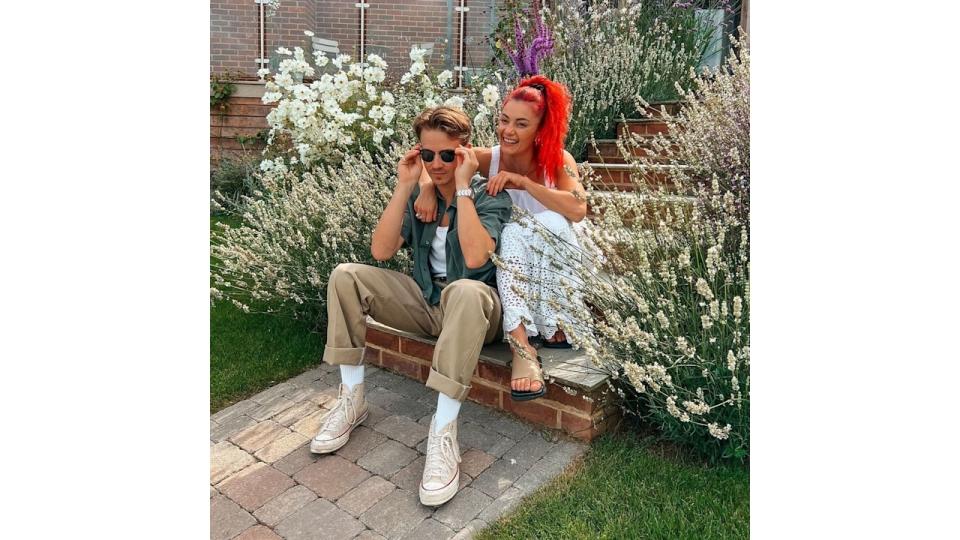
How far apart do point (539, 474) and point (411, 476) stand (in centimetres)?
46

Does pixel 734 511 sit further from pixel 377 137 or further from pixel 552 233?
pixel 377 137

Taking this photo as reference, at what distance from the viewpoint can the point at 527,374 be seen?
2342 millimetres

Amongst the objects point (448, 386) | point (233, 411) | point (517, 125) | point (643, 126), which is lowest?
point (233, 411)

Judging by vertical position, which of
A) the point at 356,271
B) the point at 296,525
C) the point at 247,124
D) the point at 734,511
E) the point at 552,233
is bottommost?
the point at 296,525

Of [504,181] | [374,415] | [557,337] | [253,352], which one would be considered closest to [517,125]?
[504,181]

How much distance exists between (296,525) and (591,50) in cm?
452

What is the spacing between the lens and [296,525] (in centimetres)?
212

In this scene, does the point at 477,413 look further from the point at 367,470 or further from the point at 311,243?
the point at 311,243

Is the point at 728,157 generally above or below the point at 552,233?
above

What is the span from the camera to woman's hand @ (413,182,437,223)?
2.63m

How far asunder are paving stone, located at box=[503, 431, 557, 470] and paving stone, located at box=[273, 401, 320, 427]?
97 cm

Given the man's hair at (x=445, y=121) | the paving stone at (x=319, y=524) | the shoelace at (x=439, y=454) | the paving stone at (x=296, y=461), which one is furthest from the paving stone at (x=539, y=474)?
the man's hair at (x=445, y=121)
